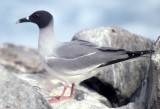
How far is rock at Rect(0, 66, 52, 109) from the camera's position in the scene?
5.06 metres

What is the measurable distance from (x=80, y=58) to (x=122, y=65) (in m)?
2.83

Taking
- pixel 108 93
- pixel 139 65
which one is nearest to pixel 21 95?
pixel 108 93

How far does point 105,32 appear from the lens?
1035cm

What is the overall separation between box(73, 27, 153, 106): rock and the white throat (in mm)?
2360

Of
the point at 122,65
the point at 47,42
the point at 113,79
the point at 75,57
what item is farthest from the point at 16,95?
the point at 122,65

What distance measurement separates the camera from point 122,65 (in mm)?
9969

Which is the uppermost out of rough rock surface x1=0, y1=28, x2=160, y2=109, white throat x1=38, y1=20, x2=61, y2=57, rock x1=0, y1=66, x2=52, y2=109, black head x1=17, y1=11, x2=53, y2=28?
black head x1=17, y1=11, x2=53, y2=28

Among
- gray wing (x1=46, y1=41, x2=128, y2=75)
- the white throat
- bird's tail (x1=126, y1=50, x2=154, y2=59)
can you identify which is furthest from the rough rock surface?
bird's tail (x1=126, y1=50, x2=154, y2=59)

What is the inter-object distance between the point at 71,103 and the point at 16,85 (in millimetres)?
2304

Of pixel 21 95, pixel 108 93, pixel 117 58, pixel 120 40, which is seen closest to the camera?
pixel 21 95

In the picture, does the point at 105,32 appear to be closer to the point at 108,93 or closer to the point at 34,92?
the point at 108,93

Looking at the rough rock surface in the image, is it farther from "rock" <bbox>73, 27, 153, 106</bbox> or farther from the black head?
the black head

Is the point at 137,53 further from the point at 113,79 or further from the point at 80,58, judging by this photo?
the point at 113,79

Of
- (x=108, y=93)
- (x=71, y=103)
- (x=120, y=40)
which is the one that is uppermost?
(x=120, y=40)
